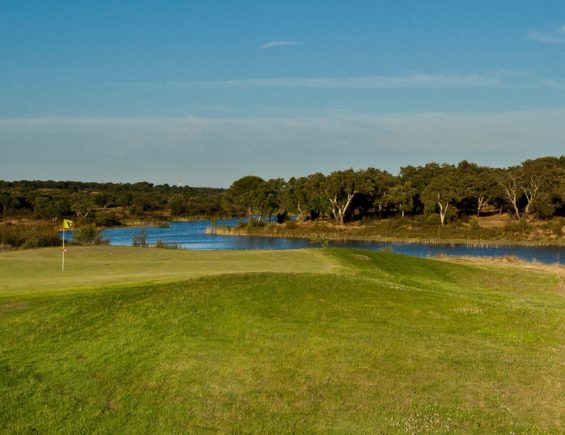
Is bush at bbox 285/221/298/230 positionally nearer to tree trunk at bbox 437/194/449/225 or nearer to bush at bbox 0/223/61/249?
tree trunk at bbox 437/194/449/225

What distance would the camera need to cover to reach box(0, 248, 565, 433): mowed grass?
10.3 meters

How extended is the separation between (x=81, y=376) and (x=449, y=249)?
65259 mm

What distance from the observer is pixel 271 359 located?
1300cm

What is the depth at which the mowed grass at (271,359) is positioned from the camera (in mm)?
10328

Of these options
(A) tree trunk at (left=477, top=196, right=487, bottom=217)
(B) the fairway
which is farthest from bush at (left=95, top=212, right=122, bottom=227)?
(B) the fairway

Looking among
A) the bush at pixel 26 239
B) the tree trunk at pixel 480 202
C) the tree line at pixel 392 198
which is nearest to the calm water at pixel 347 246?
the tree line at pixel 392 198

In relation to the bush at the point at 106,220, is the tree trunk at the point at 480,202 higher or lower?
higher

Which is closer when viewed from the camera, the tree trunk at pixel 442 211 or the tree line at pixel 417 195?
the tree trunk at pixel 442 211

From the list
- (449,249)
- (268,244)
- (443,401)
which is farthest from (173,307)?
(268,244)

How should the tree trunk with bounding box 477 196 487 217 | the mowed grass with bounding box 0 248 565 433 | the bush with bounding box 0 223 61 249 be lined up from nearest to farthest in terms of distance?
the mowed grass with bounding box 0 248 565 433
the bush with bounding box 0 223 61 249
the tree trunk with bounding box 477 196 487 217

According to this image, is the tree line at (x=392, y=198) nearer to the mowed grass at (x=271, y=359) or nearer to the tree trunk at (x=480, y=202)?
the tree trunk at (x=480, y=202)

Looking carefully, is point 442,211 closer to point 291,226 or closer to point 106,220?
point 291,226

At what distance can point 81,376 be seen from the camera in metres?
11.9

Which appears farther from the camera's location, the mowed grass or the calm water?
the calm water
